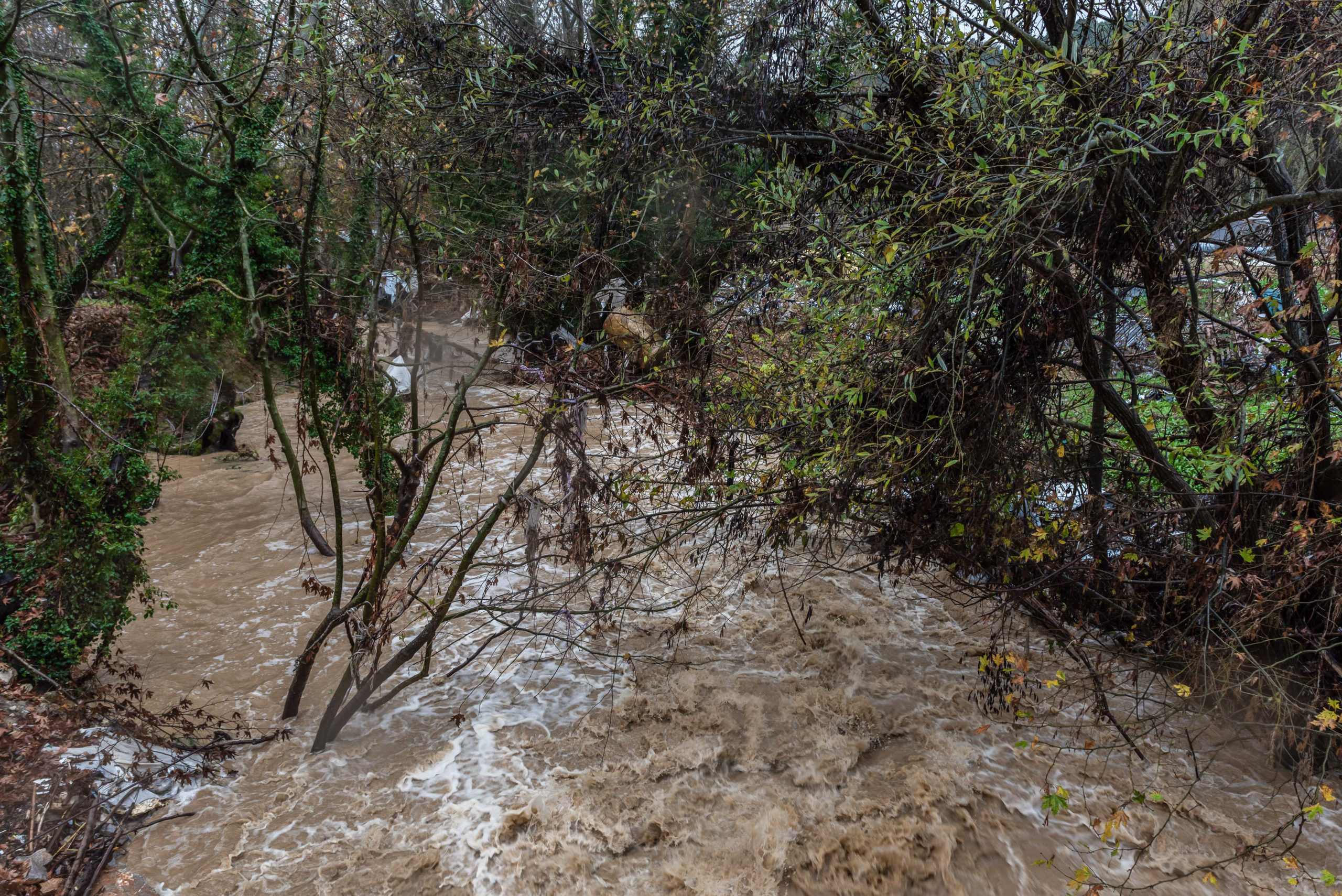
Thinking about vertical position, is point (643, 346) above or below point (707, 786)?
above

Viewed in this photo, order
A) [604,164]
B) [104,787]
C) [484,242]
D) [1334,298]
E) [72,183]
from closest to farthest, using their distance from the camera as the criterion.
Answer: [1334,298] → [104,787] → [604,164] → [484,242] → [72,183]

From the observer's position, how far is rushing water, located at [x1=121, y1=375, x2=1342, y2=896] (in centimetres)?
386

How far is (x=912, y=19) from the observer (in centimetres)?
386

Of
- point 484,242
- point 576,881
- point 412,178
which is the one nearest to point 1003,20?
point 412,178

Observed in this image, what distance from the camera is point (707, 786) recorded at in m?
4.52

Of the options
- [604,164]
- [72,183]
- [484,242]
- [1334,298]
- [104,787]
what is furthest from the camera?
[72,183]

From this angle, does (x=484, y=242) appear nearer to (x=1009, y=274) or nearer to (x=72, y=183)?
(x=1009, y=274)

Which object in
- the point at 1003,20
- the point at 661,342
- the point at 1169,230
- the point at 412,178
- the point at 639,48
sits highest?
the point at 639,48

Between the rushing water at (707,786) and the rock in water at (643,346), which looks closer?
the rushing water at (707,786)

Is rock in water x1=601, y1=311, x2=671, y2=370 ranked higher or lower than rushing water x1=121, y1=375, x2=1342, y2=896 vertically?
higher

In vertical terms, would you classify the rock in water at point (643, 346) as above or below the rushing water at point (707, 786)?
above

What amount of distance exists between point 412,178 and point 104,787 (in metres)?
4.05

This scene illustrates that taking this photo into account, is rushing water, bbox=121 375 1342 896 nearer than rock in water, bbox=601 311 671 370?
Yes

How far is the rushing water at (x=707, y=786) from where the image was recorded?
3.86 metres
